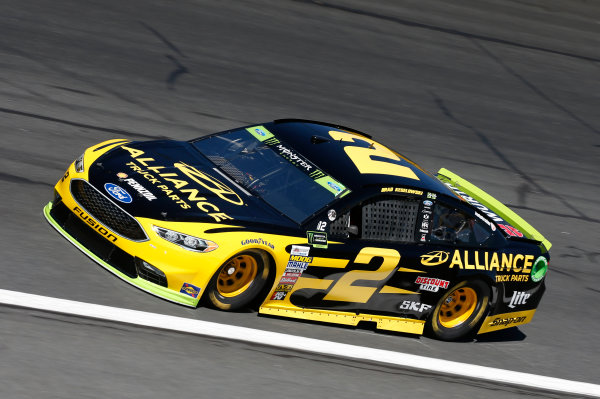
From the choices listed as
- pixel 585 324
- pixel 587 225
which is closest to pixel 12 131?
pixel 585 324

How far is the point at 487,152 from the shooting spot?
501 inches

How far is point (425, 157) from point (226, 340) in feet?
21.0

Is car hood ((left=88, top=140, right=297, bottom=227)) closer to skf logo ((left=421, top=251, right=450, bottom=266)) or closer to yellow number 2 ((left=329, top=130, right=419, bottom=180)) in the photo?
yellow number 2 ((left=329, top=130, right=419, bottom=180))

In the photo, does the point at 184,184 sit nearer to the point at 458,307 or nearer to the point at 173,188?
the point at 173,188

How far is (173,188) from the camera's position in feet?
22.4

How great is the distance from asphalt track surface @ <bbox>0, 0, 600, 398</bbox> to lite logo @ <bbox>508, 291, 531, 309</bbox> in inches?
15.5

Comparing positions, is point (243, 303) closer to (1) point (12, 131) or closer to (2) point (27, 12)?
(1) point (12, 131)

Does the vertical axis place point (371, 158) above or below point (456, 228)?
above

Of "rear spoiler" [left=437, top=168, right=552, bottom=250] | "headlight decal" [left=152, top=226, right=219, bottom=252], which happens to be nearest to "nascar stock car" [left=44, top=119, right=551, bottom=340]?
→ "headlight decal" [left=152, top=226, right=219, bottom=252]

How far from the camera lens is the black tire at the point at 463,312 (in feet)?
24.9

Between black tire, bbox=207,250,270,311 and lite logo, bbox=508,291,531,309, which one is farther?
lite logo, bbox=508,291,531,309

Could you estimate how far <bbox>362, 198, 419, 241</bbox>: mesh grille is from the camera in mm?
7039

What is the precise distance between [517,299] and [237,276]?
282cm

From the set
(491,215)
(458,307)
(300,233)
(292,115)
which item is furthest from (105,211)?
(292,115)
